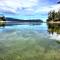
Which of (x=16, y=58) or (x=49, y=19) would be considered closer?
(x=16, y=58)

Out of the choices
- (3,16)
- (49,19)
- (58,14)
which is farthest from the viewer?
(3,16)

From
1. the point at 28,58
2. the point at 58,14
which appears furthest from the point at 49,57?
the point at 58,14

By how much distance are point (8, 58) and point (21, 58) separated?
30.0 inches

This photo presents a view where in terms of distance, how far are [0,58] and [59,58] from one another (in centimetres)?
348

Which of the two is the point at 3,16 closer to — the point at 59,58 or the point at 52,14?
the point at 52,14

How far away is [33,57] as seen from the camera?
962 centimetres

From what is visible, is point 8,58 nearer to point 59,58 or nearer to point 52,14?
point 59,58

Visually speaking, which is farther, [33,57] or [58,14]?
[58,14]

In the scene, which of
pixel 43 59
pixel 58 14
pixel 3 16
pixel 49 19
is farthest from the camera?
pixel 3 16

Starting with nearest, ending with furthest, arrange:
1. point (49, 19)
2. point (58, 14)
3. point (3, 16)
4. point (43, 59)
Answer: point (43, 59)
point (58, 14)
point (49, 19)
point (3, 16)

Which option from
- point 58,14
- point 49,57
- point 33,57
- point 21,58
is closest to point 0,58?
point 21,58

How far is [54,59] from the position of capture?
9.17 m

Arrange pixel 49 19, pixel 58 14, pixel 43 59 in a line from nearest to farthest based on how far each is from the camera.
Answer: pixel 43 59 < pixel 58 14 < pixel 49 19

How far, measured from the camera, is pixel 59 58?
9352mm
